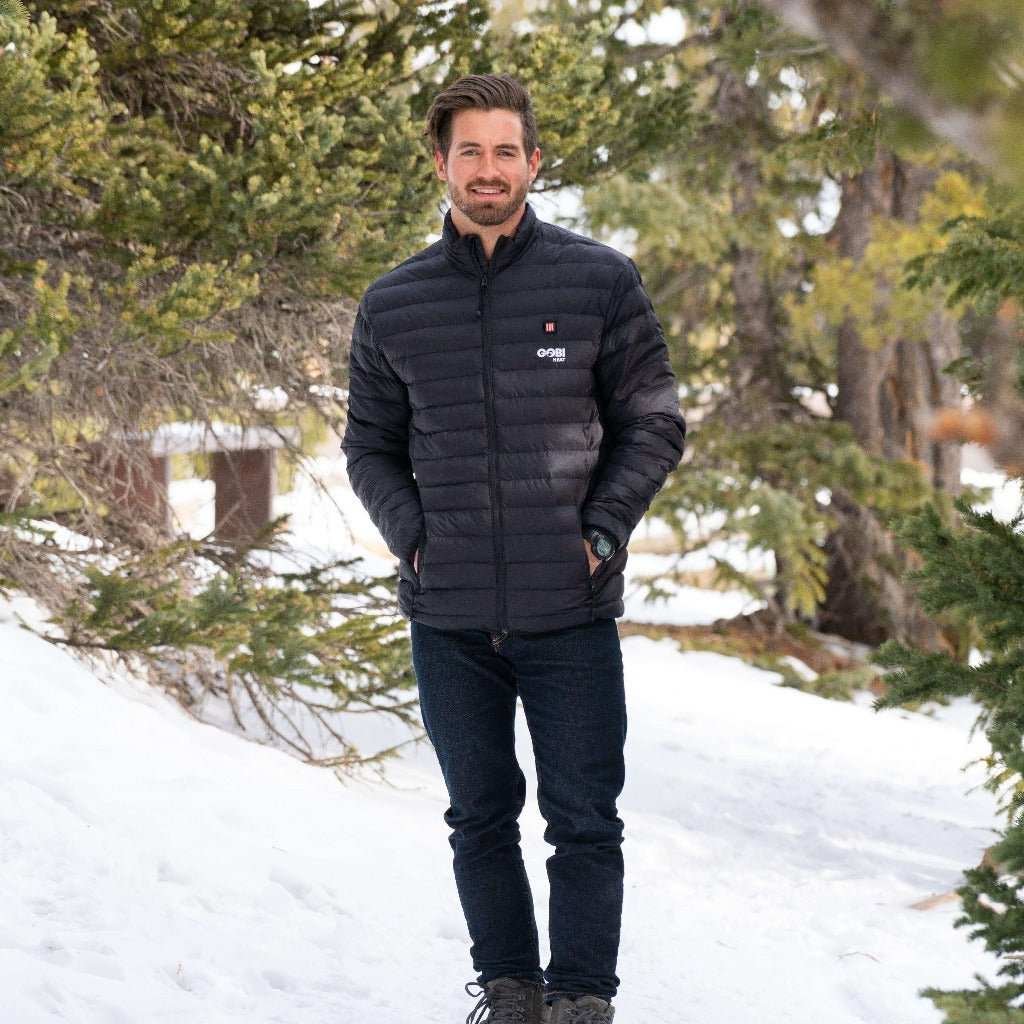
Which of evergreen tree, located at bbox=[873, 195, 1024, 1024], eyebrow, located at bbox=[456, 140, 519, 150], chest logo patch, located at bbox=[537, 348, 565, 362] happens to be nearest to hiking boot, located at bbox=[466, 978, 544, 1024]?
evergreen tree, located at bbox=[873, 195, 1024, 1024]

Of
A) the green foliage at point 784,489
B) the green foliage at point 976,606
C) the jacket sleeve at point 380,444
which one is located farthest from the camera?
the green foliage at point 784,489

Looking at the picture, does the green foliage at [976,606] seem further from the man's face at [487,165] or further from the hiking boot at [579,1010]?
the man's face at [487,165]

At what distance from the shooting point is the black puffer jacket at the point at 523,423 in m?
3.07

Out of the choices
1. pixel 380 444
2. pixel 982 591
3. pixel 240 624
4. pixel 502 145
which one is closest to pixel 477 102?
pixel 502 145

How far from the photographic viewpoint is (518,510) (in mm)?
3078

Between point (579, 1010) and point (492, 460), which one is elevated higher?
point (492, 460)

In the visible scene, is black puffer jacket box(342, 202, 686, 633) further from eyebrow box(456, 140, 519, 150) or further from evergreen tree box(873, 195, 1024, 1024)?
evergreen tree box(873, 195, 1024, 1024)

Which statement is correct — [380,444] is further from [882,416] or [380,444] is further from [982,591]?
[882,416]

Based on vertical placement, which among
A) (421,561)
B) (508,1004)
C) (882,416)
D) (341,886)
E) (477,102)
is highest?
(477,102)

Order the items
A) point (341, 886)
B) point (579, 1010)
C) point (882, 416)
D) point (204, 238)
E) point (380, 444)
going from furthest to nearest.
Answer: point (882, 416), point (204, 238), point (341, 886), point (380, 444), point (579, 1010)

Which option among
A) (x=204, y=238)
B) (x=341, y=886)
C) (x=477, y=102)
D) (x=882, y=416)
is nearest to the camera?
(x=477, y=102)

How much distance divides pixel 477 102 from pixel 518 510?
3.11 ft

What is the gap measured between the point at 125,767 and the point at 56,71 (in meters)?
2.61

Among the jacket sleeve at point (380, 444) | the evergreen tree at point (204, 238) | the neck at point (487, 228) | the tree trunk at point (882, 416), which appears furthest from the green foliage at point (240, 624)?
the tree trunk at point (882, 416)
